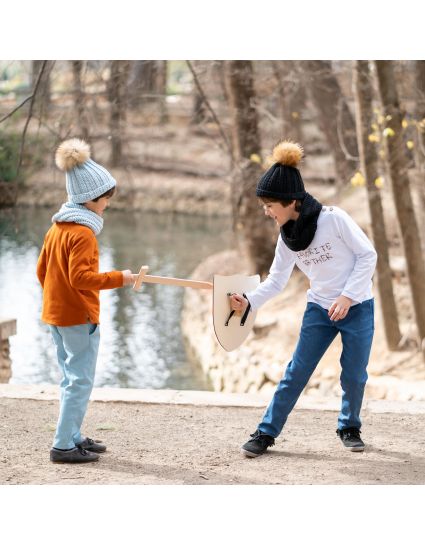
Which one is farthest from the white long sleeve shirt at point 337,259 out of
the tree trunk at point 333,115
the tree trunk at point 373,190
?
the tree trunk at point 333,115

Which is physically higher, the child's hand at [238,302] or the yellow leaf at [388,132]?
the yellow leaf at [388,132]

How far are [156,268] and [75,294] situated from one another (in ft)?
46.9

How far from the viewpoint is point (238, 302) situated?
473 centimetres

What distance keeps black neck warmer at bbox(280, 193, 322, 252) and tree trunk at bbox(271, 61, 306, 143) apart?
6.86 metres

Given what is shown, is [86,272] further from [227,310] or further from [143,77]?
[143,77]

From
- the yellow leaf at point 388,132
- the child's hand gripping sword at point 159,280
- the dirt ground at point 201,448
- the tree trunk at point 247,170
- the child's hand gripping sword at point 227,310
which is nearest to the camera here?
the dirt ground at point 201,448

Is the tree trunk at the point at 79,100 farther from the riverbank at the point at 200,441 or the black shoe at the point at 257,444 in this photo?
the black shoe at the point at 257,444

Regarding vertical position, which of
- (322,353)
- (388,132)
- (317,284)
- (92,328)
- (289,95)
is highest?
(289,95)

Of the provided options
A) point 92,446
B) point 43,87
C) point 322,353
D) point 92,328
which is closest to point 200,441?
point 92,446

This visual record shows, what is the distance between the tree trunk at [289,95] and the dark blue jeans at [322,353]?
6.83 metres

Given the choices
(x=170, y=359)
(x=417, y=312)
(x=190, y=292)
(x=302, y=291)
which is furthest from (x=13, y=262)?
(x=417, y=312)

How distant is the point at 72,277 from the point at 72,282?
0.02 meters

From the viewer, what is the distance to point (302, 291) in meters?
13.3

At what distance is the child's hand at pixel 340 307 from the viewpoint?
440cm
